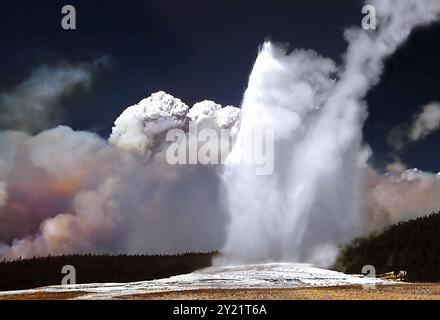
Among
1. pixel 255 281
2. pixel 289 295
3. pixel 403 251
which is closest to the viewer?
pixel 289 295

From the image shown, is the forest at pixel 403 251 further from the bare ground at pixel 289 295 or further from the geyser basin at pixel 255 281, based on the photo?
the bare ground at pixel 289 295

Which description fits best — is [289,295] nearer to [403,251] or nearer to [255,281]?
[255,281]

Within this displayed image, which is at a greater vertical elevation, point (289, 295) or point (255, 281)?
point (289, 295)

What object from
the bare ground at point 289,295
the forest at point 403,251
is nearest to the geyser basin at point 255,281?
the bare ground at point 289,295

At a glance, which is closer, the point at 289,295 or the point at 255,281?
the point at 289,295

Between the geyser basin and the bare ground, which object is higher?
the bare ground

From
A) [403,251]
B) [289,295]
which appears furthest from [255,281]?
[403,251]

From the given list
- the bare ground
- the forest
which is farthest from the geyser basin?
the forest

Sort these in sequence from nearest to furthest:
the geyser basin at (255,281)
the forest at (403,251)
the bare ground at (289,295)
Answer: the bare ground at (289,295) → the geyser basin at (255,281) → the forest at (403,251)

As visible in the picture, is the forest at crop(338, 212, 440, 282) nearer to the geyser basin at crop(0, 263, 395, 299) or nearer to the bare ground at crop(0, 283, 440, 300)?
the geyser basin at crop(0, 263, 395, 299)

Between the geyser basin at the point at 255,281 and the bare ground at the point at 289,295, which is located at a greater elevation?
the bare ground at the point at 289,295

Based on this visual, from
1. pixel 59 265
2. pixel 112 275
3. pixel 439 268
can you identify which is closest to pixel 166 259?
pixel 112 275
